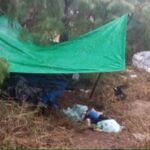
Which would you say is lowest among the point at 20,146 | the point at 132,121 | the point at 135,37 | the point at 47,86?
the point at 20,146

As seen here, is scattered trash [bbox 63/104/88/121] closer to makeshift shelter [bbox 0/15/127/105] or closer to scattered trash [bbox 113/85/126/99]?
makeshift shelter [bbox 0/15/127/105]

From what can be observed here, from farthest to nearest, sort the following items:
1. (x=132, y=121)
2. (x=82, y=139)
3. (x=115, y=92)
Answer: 1. (x=115, y=92)
2. (x=132, y=121)
3. (x=82, y=139)

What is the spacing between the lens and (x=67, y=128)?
5.22 metres

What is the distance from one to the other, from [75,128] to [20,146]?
3.34 feet

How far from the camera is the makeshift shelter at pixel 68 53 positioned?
5.52 m

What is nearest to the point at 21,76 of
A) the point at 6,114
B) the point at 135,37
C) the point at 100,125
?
the point at 6,114

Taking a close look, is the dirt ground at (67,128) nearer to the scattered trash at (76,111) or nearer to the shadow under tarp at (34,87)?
the scattered trash at (76,111)

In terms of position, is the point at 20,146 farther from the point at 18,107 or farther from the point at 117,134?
the point at 117,134

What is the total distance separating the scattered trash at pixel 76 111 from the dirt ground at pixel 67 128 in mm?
135

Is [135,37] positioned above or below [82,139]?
above

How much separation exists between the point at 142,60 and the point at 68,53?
391 cm

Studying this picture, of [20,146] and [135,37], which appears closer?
[20,146]

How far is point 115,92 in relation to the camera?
690 centimetres

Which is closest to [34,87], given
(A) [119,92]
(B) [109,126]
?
(B) [109,126]
